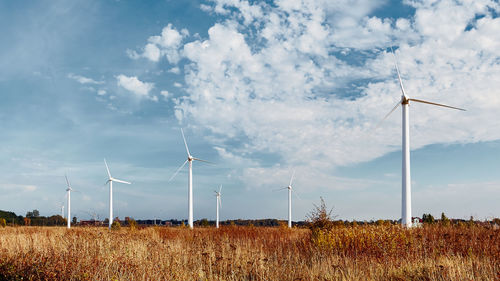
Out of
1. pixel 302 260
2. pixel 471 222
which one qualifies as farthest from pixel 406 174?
pixel 302 260

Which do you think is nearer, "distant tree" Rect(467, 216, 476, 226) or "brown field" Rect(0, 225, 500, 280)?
"brown field" Rect(0, 225, 500, 280)

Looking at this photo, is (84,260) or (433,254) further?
(433,254)

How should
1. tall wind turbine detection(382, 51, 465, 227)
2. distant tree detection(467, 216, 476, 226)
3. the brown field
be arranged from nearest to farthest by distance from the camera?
the brown field → distant tree detection(467, 216, 476, 226) → tall wind turbine detection(382, 51, 465, 227)

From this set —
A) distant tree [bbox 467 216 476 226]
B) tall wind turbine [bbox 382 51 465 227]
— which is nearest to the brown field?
distant tree [bbox 467 216 476 226]

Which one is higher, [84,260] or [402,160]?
[402,160]

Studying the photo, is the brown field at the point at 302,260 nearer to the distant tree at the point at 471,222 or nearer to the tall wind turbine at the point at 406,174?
the distant tree at the point at 471,222

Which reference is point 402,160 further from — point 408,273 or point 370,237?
point 408,273

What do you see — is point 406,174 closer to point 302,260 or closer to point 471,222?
point 471,222

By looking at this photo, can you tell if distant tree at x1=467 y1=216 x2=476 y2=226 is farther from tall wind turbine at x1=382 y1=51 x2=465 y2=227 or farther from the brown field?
tall wind turbine at x1=382 y1=51 x2=465 y2=227

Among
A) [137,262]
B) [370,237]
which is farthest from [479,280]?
[137,262]

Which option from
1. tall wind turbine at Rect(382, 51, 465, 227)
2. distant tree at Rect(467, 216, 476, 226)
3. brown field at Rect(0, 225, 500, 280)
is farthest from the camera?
tall wind turbine at Rect(382, 51, 465, 227)

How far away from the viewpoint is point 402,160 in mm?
33344

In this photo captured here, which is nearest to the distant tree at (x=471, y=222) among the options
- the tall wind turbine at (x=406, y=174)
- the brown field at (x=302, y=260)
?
the brown field at (x=302, y=260)

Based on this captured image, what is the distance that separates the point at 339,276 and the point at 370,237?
6.89 metres
